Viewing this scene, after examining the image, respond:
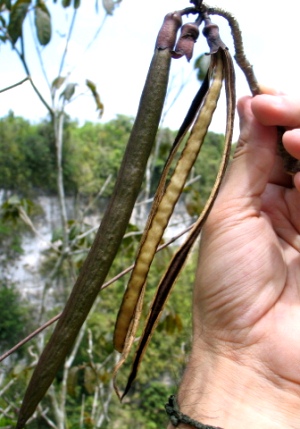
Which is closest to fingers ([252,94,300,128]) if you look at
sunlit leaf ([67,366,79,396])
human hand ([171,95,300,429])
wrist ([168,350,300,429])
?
human hand ([171,95,300,429])

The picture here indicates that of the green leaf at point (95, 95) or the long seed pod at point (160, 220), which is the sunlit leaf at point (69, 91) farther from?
the long seed pod at point (160, 220)

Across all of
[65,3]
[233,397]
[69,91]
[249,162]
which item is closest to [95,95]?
[69,91]

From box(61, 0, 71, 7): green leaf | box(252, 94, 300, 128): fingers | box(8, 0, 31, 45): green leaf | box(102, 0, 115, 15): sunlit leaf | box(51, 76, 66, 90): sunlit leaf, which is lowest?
box(252, 94, 300, 128): fingers

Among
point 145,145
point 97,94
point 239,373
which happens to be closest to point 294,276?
point 239,373

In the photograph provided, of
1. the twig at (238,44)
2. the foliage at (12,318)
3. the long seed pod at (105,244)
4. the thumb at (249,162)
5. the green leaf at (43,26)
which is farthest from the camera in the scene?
the foliage at (12,318)

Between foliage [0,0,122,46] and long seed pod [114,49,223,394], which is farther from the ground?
foliage [0,0,122,46]

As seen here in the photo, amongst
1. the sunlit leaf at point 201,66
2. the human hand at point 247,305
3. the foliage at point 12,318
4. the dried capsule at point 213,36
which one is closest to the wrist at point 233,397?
the human hand at point 247,305

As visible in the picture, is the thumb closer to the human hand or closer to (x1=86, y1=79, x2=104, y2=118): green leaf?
the human hand

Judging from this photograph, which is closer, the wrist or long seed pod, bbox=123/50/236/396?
long seed pod, bbox=123/50/236/396
